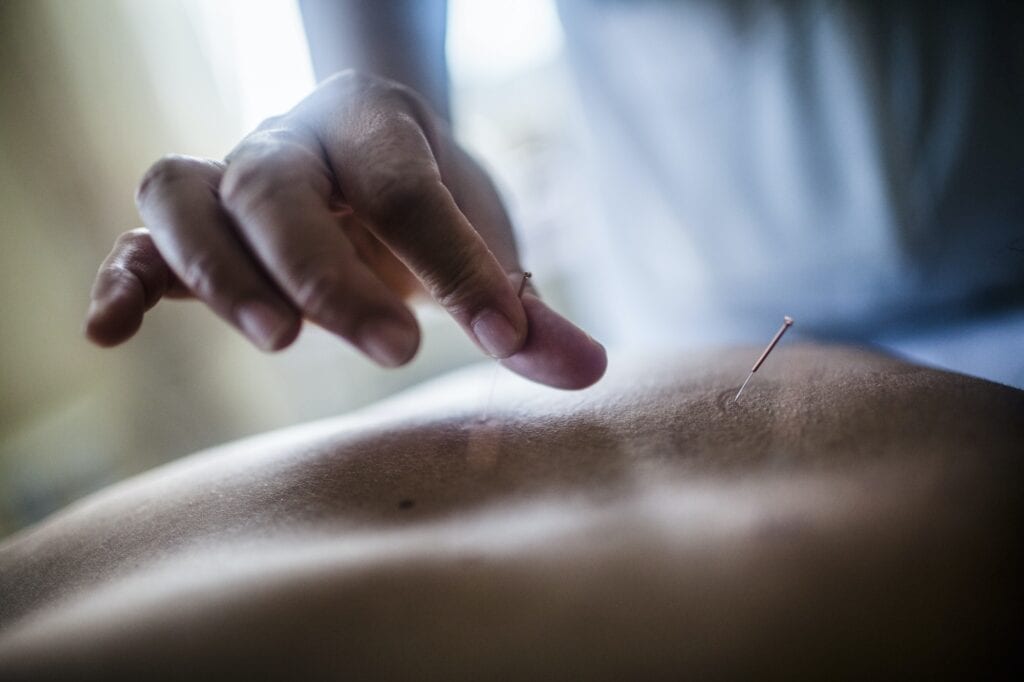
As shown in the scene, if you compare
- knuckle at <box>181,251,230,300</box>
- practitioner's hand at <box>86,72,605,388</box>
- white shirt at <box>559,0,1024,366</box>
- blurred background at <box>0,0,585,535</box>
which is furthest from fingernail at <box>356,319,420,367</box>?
blurred background at <box>0,0,585,535</box>

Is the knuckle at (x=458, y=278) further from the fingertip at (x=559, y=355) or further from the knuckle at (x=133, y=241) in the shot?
the knuckle at (x=133, y=241)

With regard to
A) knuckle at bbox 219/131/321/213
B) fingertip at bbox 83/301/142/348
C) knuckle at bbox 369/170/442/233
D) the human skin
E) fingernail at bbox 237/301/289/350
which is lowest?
the human skin

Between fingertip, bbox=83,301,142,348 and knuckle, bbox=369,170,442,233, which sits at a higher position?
knuckle, bbox=369,170,442,233

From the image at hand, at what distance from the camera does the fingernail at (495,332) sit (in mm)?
529

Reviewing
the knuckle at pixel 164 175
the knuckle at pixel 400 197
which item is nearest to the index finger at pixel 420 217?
the knuckle at pixel 400 197

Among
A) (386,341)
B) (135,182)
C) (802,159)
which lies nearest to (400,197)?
(386,341)

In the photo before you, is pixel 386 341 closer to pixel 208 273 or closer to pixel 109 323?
pixel 208 273

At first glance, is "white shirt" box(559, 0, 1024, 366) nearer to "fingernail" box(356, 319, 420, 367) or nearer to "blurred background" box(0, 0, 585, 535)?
"blurred background" box(0, 0, 585, 535)

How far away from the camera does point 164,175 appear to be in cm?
48

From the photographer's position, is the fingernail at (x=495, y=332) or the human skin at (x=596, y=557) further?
the fingernail at (x=495, y=332)

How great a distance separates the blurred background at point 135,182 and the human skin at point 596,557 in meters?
1.07

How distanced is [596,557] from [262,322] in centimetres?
27

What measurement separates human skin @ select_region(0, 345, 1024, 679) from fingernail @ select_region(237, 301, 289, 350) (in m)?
0.16

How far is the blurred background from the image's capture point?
5.12 feet
